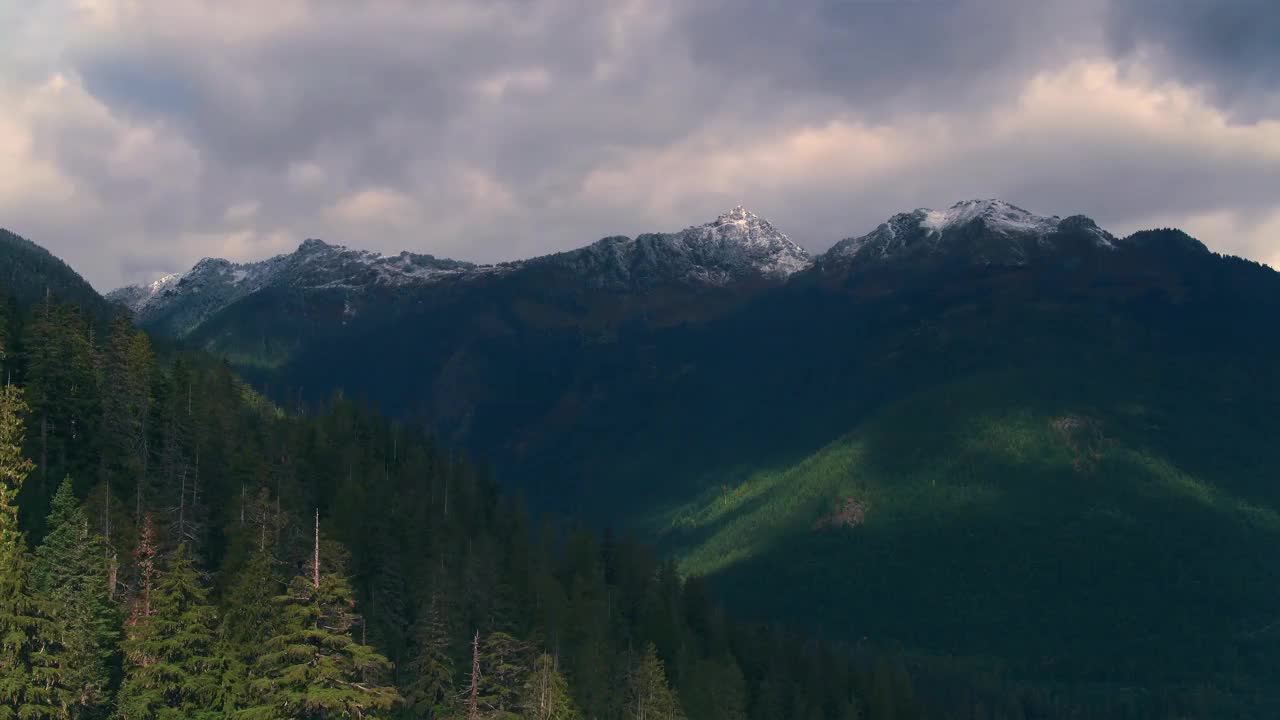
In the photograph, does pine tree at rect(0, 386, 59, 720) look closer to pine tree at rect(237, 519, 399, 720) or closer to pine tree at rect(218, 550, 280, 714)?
pine tree at rect(218, 550, 280, 714)

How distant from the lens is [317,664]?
5888cm

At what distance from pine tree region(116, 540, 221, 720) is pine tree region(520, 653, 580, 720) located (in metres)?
23.7

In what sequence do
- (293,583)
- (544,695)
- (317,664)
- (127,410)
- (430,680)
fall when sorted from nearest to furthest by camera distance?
(317,664), (293,583), (430,680), (544,695), (127,410)

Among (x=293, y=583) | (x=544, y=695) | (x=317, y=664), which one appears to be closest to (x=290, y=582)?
(x=293, y=583)

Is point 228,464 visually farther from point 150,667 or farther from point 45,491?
point 150,667

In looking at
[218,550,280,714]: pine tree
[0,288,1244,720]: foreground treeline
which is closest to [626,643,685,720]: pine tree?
[0,288,1244,720]: foreground treeline

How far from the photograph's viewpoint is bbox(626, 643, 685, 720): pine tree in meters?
108

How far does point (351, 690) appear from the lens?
58562 mm

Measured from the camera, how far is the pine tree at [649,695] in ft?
353

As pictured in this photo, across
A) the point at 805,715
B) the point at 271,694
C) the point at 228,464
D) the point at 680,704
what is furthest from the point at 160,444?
the point at 805,715

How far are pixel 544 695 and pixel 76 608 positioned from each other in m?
30.1

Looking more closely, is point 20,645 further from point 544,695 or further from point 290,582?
point 544,695

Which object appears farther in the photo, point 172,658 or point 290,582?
point 290,582

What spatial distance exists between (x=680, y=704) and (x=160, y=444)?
48.6 m
